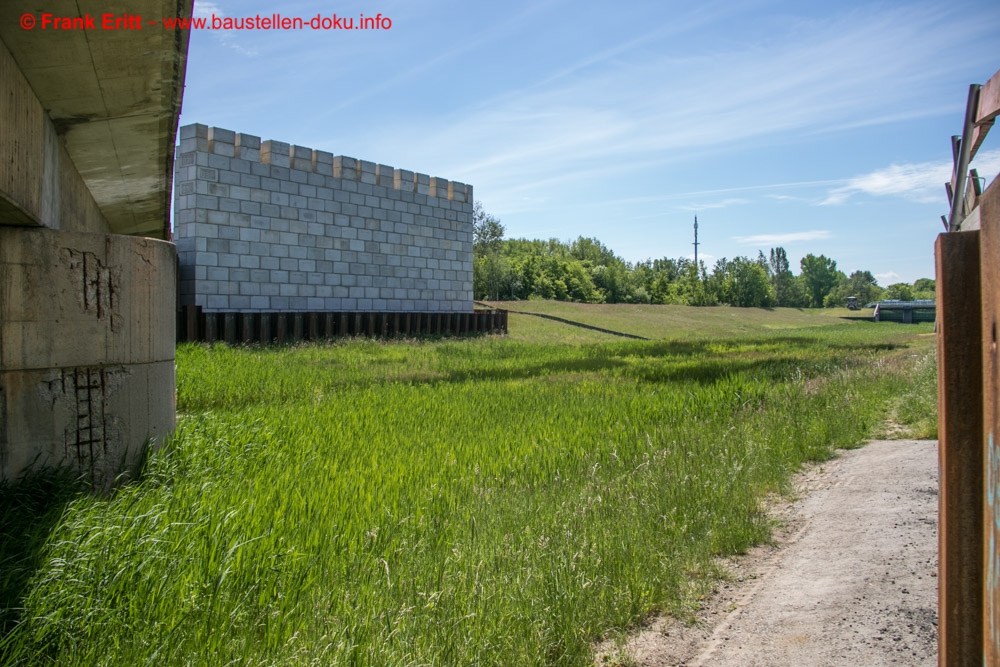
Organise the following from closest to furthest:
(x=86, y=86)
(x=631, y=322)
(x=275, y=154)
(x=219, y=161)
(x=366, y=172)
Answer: (x=86, y=86) → (x=219, y=161) → (x=275, y=154) → (x=366, y=172) → (x=631, y=322)

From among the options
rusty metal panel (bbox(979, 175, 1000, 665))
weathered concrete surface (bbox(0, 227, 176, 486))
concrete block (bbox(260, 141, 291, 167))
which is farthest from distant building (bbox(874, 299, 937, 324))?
rusty metal panel (bbox(979, 175, 1000, 665))

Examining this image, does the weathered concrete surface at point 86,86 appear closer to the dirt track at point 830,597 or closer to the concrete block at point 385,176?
the dirt track at point 830,597

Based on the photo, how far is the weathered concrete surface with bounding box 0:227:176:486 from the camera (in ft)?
13.7

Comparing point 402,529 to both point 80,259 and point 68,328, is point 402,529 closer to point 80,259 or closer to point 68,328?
point 68,328

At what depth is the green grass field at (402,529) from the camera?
114 inches

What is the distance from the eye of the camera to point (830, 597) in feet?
11.9

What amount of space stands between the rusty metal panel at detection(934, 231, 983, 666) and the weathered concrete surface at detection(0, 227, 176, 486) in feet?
15.8

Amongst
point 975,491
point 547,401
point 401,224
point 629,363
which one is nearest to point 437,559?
point 975,491

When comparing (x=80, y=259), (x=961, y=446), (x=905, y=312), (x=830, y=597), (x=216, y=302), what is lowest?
(x=830, y=597)

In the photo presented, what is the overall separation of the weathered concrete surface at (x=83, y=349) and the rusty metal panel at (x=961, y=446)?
4825mm

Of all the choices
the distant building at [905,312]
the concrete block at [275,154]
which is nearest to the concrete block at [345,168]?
the concrete block at [275,154]

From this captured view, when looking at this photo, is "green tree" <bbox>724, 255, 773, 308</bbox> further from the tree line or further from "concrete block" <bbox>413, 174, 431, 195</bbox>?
"concrete block" <bbox>413, 174, 431, 195</bbox>

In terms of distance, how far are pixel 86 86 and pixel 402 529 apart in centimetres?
328

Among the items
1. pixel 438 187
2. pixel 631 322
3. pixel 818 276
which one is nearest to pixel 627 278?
pixel 631 322
